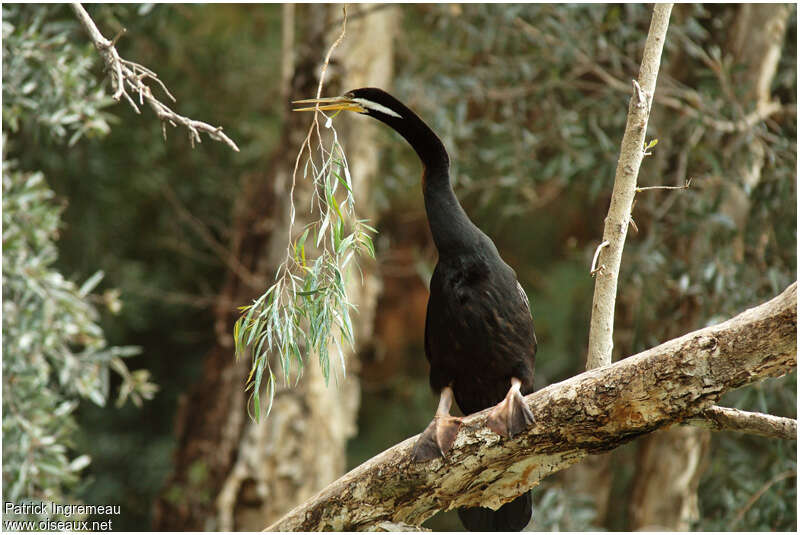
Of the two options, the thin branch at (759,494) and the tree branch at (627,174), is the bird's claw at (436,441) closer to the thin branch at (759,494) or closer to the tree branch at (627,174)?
the tree branch at (627,174)

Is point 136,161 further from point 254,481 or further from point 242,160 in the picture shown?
point 254,481

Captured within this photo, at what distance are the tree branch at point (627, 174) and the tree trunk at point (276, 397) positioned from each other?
3042mm

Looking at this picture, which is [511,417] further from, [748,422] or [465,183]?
[465,183]

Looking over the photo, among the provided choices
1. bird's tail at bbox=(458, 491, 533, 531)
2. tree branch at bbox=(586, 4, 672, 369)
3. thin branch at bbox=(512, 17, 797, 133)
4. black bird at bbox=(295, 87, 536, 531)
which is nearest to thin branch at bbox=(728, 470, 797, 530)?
bird's tail at bbox=(458, 491, 533, 531)

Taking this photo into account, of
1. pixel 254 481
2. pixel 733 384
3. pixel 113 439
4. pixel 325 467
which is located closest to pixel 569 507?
pixel 325 467

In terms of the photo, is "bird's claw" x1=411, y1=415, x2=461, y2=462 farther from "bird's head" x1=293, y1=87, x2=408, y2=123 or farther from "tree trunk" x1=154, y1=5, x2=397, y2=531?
"tree trunk" x1=154, y1=5, x2=397, y2=531

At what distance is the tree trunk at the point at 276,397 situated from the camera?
5.36 metres

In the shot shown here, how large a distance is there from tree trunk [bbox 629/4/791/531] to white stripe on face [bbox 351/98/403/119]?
2.61 meters

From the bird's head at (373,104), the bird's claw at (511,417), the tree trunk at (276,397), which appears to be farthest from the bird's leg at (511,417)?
the tree trunk at (276,397)

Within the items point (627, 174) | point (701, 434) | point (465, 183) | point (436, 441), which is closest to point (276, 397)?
point (465, 183)

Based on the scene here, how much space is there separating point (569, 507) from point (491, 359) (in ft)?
8.42

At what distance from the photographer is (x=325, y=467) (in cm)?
551

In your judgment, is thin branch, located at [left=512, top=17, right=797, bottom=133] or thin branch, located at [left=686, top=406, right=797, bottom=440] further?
thin branch, located at [left=512, top=17, right=797, bottom=133]

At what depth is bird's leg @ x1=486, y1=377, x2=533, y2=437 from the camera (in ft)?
8.05
